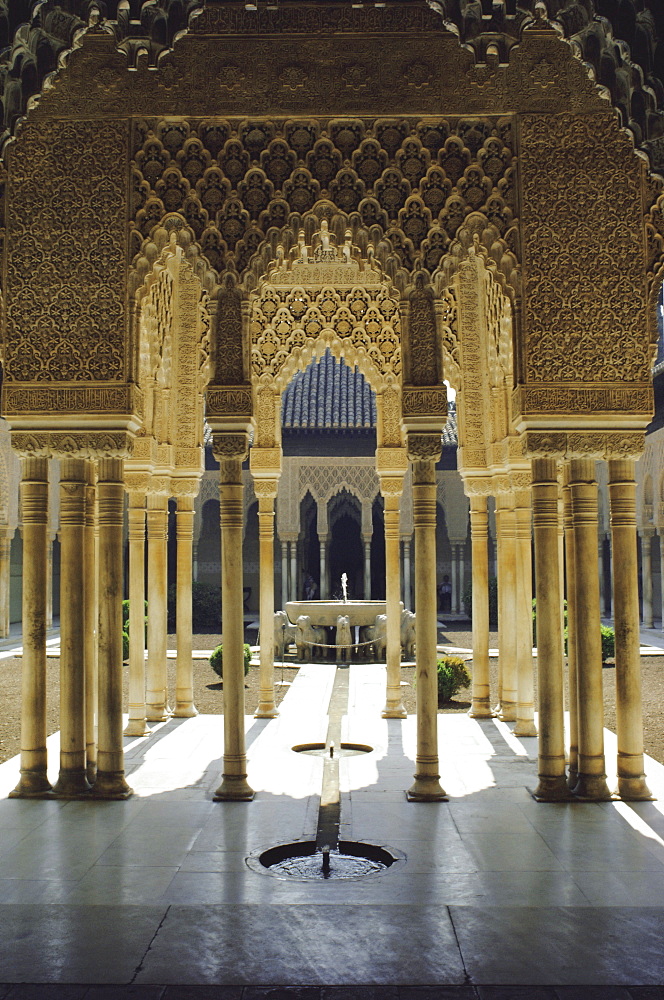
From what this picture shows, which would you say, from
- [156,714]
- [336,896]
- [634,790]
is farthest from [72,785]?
[634,790]

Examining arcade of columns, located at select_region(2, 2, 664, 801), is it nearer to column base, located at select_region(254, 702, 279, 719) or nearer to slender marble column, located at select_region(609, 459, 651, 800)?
slender marble column, located at select_region(609, 459, 651, 800)

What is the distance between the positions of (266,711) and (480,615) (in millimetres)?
2782

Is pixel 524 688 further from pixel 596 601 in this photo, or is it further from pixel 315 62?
pixel 315 62

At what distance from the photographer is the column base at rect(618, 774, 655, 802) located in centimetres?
651

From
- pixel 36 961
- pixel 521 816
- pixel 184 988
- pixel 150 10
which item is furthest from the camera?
pixel 521 816

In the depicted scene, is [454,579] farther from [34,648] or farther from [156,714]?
[34,648]

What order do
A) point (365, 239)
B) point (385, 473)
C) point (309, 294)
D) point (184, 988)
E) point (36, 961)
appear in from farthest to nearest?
1. point (385, 473)
2. point (309, 294)
3. point (365, 239)
4. point (36, 961)
5. point (184, 988)

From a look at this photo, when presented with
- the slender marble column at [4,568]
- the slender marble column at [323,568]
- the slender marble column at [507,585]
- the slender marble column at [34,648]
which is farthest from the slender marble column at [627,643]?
the slender marble column at [323,568]

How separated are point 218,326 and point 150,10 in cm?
377

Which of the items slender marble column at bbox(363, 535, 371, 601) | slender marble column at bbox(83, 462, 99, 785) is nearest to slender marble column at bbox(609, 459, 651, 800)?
slender marble column at bbox(83, 462, 99, 785)

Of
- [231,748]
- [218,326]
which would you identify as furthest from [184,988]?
[218,326]

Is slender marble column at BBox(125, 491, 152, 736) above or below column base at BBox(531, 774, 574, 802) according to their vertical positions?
above

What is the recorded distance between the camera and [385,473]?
11.0 m

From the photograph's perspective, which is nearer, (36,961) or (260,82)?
(36,961)
